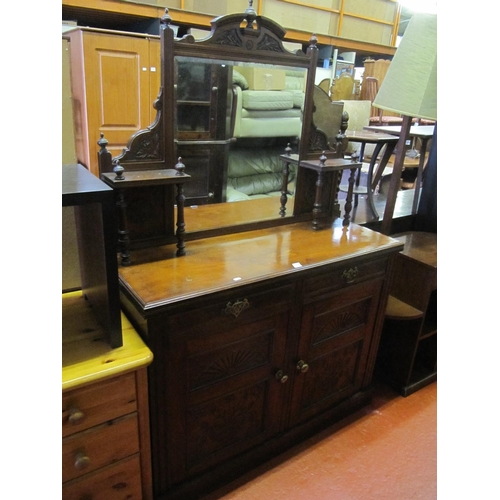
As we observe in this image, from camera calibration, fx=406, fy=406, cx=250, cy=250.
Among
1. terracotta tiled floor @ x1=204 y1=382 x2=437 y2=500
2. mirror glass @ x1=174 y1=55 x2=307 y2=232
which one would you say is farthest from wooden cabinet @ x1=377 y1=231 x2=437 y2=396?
mirror glass @ x1=174 y1=55 x2=307 y2=232

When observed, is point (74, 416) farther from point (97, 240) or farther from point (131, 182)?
point (131, 182)

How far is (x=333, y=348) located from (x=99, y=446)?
92 centimetres

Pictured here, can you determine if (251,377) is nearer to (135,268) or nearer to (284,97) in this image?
(135,268)

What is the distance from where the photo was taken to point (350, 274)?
59.5 inches

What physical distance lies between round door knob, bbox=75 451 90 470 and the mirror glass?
0.77m

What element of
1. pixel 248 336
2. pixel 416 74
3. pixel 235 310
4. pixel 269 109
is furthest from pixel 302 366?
pixel 416 74

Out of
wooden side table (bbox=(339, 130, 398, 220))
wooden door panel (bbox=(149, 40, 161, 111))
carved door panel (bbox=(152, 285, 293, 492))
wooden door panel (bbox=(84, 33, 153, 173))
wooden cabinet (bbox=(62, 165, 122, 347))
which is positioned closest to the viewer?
wooden cabinet (bbox=(62, 165, 122, 347))

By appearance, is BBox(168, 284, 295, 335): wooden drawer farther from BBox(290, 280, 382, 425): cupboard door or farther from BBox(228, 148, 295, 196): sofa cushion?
BBox(228, 148, 295, 196): sofa cushion

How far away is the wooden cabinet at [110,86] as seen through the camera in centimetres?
182

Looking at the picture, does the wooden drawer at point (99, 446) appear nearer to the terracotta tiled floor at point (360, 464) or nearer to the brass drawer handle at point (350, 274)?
the terracotta tiled floor at point (360, 464)

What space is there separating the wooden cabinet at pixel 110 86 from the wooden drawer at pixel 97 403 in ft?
3.04

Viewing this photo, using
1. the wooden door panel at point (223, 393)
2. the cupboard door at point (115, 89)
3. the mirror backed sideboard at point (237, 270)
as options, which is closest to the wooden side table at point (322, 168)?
the mirror backed sideboard at point (237, 270)

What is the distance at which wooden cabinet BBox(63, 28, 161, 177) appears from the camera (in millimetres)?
1818
